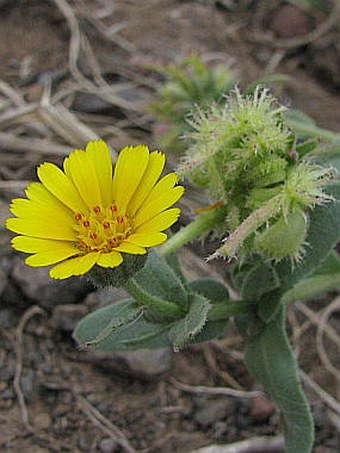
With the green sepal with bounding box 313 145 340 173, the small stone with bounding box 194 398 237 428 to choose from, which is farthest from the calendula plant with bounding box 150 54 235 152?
the small stone with bounding box 194 398 237 428

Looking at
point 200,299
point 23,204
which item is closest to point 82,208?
point 23,204

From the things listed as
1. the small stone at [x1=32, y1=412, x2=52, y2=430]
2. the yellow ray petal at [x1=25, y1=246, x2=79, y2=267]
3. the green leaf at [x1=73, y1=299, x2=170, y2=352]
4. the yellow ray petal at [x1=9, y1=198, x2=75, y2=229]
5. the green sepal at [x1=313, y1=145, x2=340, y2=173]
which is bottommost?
the small stone at [x1=32, y1=412, x2=52, y2=430]

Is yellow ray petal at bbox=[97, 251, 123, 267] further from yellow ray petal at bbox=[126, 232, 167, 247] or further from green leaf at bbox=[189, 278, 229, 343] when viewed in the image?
green leaf at bbox=[189, 278, 229, 343]

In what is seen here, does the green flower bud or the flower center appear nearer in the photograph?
the flower center

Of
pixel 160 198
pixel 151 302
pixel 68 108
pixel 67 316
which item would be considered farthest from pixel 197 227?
pixel 68 108

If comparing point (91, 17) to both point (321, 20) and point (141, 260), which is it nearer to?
point (321, 20)

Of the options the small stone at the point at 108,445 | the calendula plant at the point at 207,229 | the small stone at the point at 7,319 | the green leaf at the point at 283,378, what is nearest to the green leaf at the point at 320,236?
the calendula plant at the point at 207,229

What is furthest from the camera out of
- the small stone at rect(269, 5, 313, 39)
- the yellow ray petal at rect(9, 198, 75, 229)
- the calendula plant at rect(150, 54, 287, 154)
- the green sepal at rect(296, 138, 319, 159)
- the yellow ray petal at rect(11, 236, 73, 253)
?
the small stone at rect(269, 5, 313, 39)

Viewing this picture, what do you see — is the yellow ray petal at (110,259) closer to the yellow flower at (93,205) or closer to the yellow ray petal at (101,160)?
the yellow flower at (93,205)
